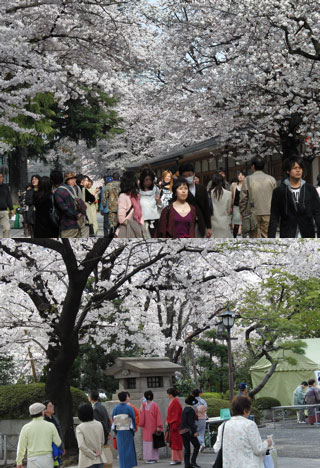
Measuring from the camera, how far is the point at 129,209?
8969 mm

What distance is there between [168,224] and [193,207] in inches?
15.5

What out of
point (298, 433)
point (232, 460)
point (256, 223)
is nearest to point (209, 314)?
point (298, 433)

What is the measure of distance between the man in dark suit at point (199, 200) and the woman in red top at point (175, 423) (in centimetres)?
228

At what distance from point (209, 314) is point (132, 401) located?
642cm

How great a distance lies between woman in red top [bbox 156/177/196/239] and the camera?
8.68 metres

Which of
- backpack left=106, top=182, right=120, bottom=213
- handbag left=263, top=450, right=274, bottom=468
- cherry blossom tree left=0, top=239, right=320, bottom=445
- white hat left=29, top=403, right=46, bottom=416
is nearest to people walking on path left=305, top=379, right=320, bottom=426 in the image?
cherry blossom tree left=0, top=239, right=320, bottom=445

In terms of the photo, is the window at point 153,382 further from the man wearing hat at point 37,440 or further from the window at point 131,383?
the man wearing hat at point 37,440

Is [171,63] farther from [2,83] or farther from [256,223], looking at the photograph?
[256,223]

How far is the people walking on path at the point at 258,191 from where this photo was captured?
30.3 ft

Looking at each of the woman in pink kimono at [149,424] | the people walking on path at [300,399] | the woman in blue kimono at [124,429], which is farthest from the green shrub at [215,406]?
the woman in blue kimono at [124,429]

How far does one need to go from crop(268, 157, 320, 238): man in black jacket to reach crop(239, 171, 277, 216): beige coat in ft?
3.79

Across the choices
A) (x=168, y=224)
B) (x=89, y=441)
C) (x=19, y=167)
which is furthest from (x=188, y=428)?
(x=19, y=167)

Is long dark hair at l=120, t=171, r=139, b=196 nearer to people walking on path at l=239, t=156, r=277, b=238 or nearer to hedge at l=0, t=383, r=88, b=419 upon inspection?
people walking on path at l=239, t=156, r=277, b=238

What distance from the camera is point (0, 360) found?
2095 cm
